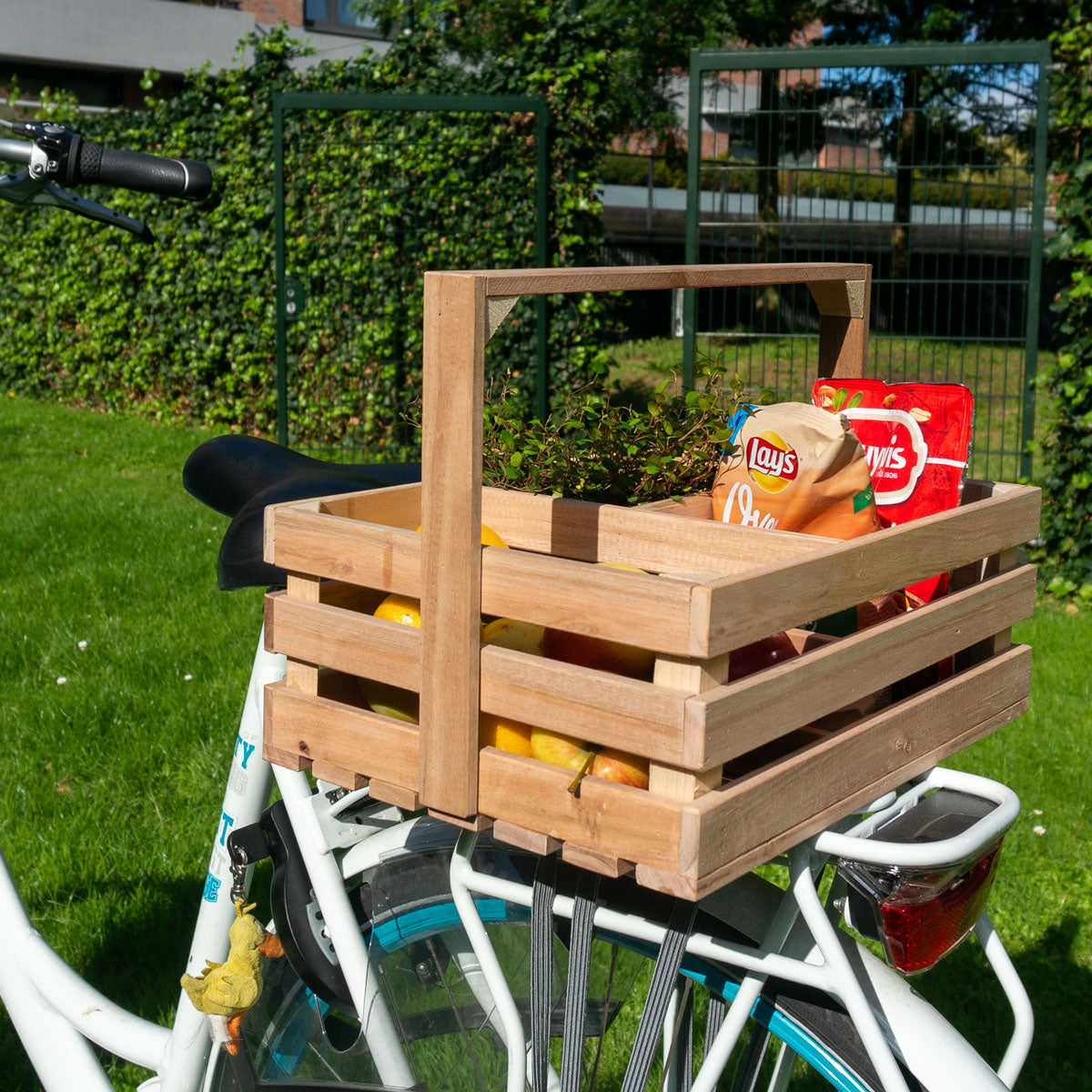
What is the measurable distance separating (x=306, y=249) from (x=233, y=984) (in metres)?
6.99

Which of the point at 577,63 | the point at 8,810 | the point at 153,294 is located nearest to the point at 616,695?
the point at 8,810

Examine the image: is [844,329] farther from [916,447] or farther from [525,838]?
[525,838]

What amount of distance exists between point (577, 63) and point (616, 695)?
664 cm

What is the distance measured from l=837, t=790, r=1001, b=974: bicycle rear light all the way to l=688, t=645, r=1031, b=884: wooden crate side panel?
52 millimetres

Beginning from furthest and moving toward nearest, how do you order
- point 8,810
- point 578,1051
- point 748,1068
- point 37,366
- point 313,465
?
point 37,366
point 8,810
point 313,465
point 748,1068
point 578,1051

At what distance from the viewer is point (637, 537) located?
1211 millimetres

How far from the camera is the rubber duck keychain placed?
142 centimetres

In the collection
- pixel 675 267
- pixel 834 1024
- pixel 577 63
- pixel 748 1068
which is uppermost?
pixel 577 63

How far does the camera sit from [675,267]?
1.23 metres

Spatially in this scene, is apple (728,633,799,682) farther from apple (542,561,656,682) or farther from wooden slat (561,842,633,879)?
wooden slat (561,842,633,879)

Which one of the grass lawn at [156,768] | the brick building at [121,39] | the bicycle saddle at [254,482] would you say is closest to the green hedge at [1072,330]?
the grass lawn at [156,768]

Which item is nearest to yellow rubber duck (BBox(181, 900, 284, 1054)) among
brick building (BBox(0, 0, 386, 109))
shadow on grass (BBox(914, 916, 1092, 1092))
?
shadow on grass (BBox(914, 916, 1092, 1092))

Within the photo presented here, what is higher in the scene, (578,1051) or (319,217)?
(319,217)

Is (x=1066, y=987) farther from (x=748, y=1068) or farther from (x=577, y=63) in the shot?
(x=577, y=63)
